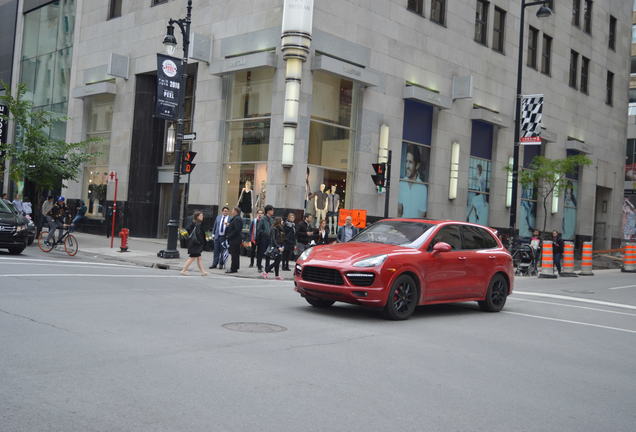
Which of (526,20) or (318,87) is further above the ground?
(526,20)

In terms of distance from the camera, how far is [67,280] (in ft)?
42.1

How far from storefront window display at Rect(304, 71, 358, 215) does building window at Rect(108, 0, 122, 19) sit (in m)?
13.9

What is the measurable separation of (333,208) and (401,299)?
51.2 ft

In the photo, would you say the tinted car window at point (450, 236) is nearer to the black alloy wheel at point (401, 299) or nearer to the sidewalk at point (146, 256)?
the black alloy wheel at point (401, 299)

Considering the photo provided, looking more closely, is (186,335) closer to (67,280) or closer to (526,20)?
(67,280)

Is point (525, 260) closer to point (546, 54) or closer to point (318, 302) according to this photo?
point (318, 302)

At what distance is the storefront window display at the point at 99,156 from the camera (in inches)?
1281

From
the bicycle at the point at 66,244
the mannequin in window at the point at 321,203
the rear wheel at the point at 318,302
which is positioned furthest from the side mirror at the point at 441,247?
the mannequin in window at the point at 321,203

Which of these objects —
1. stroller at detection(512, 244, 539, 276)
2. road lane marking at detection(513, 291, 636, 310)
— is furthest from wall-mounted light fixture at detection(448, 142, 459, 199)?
road lane marking at detection(513, 291, 636, 310)

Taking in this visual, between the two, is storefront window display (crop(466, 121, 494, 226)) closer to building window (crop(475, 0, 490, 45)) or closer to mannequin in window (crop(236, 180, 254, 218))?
building window (crop(475, 0, 490, 45))

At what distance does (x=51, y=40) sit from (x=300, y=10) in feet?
70.1

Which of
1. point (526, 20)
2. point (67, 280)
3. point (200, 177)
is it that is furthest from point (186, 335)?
point (526, 20)

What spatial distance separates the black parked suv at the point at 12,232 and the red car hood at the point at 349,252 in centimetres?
1113

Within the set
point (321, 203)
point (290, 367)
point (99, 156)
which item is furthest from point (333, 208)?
point (290, 367)
